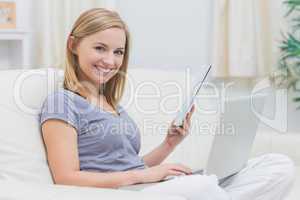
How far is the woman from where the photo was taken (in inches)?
55.0

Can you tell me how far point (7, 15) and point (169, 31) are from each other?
0.89 meters

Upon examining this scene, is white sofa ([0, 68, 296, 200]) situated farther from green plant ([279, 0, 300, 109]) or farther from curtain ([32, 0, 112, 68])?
curtain ([32, 0, 112, 68])

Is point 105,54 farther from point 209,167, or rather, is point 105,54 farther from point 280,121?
point 280,121

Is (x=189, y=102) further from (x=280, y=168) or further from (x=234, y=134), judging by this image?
(x=280, y=168)

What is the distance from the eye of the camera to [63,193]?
3.81ft

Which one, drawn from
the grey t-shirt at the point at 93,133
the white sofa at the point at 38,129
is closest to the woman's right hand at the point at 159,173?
the grey t-shirt at the point at 93,133

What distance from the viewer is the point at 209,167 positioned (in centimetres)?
158

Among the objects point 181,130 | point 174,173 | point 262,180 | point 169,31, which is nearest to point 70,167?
point 174,173

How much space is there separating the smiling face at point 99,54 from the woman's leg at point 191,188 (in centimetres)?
40

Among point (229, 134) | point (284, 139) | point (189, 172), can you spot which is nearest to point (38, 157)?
point (189, 172)

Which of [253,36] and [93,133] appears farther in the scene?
[253,36]

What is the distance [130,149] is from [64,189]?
1.39ft

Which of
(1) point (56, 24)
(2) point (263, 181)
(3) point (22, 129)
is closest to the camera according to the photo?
(3) point (22, 129)

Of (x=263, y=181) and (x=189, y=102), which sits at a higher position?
(x=189, y=102)
